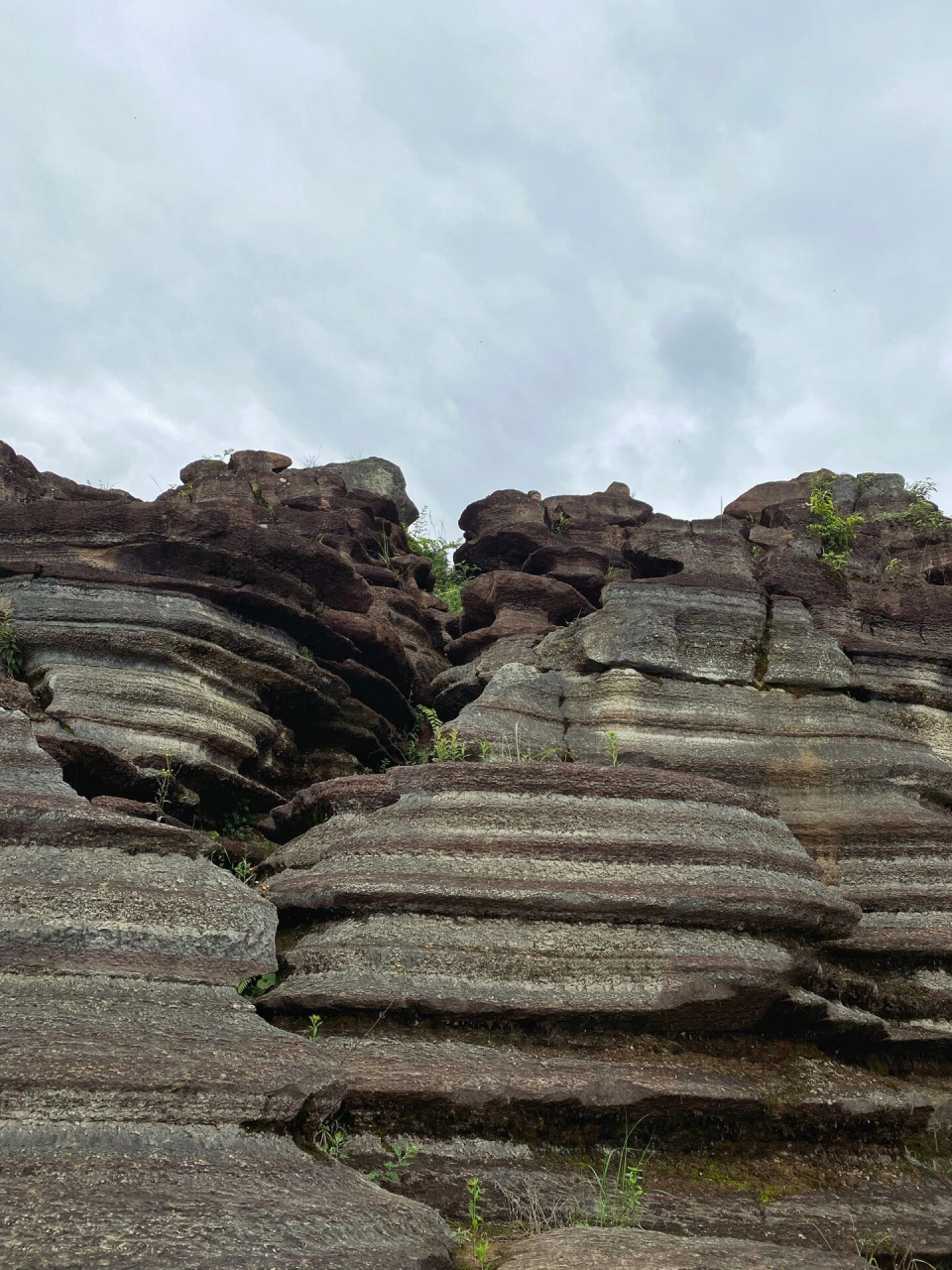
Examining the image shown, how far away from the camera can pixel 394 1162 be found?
5.87m

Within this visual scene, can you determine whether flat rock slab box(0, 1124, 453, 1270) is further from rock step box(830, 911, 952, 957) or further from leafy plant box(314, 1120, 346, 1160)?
rock step box(830, 911, 952, 957)

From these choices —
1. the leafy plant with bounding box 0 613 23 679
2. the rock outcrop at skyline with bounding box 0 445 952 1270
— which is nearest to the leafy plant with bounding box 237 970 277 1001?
the rock outcrop at skyline with bounding box 0 445 952 1270

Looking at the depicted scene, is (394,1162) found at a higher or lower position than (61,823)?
lower

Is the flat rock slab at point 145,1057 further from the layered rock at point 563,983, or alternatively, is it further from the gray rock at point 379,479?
the gray rock at point 379,479

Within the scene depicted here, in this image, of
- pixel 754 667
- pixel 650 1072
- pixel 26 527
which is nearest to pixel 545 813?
pixel 650 1072

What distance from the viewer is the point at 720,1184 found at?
20.4 ft

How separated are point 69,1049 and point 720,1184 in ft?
12.2

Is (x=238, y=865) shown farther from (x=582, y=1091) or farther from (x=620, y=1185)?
(x=620, y=1185)

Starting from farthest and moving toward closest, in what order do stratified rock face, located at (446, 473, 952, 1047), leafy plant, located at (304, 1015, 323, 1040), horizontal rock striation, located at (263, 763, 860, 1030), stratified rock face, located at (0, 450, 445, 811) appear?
stratified rock face, located at (0, 450, 445, 811) < stratified rock face, located at (446, 473, 952, 1047) < horizontal rock striation, located at (263, 763, 860, 1030) < leafy plant, located at (304, 1015, 323, 1040)

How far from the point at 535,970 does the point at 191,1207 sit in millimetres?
3062

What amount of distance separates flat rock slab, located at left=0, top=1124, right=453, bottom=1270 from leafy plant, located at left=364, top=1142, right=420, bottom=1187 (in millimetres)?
504

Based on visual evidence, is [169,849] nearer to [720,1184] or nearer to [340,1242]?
[340,1242]

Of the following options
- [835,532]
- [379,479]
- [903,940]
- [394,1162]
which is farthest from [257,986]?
[379,479]

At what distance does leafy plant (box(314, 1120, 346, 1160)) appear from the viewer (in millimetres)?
5602
